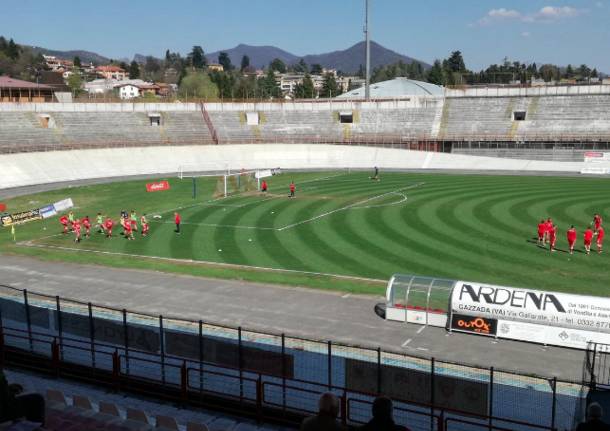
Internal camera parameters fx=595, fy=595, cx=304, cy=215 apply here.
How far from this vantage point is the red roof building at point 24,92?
288 feet

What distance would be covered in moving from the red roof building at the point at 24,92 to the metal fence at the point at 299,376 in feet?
266

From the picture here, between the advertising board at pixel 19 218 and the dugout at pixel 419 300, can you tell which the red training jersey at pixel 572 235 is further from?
the advertising board at pixel 19 218

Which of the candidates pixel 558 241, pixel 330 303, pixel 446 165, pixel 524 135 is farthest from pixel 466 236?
pixel 524 135

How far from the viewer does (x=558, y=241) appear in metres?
33.7

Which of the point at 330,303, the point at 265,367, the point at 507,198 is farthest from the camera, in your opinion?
the point at 507,198

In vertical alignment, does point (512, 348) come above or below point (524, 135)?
below

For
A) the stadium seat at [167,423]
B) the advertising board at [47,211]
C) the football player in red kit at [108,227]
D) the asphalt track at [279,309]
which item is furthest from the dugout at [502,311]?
the advertising board at [47,211]

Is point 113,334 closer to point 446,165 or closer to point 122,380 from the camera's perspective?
point 122,380

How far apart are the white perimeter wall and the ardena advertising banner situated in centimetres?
5380

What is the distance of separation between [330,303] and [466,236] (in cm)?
1389

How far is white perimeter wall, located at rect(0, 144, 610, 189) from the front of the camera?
6562 cm

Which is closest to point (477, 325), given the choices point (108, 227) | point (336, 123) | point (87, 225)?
point (108, 227)

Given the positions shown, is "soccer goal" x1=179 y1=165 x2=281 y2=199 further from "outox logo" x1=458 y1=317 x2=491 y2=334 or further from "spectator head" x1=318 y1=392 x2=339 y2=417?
"spectator head" x1=318 y1=392 x2=339 y2=417

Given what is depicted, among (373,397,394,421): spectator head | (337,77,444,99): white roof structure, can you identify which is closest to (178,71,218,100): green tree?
(337,77,444,99): white roof structure
